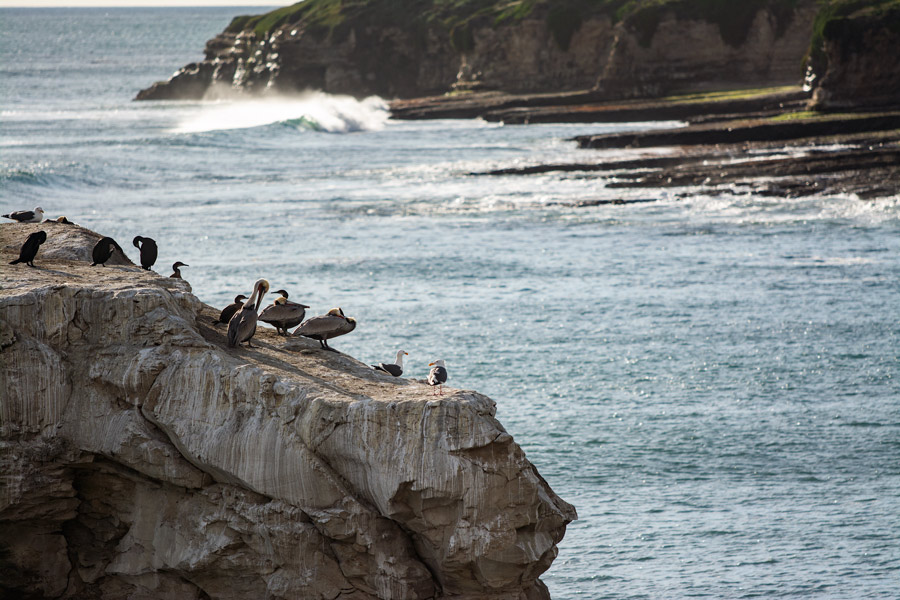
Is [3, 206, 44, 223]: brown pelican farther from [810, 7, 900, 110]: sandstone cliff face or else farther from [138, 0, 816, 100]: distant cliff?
[138, 0, 816, 100]: distant cliff

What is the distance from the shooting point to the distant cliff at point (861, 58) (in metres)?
63.3

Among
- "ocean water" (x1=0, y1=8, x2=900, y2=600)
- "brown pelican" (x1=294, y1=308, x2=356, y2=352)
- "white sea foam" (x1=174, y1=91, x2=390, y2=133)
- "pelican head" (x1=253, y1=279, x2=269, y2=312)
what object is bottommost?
"ocean water" (x1=0, y1=8, x2=900, y2=600)

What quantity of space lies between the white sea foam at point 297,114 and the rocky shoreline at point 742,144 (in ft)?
31.8

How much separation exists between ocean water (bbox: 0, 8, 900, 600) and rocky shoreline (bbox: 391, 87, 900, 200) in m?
1.91

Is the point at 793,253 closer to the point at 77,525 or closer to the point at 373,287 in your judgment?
the point at 373,287

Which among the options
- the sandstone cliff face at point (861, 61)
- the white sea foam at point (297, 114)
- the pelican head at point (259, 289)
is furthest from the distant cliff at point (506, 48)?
the pelican head at point (259, 289)

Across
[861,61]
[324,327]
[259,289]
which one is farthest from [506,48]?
[324,327]

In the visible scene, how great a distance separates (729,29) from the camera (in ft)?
282

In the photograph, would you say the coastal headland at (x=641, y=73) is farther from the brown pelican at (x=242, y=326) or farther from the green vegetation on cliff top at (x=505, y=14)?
the brown pelican at (x=242, y=326)

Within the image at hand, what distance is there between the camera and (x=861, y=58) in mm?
63438

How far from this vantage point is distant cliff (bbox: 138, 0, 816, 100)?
85.3 meters

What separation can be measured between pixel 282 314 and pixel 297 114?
254 ft

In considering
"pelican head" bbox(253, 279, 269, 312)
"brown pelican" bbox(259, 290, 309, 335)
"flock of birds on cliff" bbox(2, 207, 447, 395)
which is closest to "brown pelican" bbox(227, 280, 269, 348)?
"flock of birds on cliff" bbox(2, 207, 447, 395)

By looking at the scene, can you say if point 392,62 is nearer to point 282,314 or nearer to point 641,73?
point 641,73
